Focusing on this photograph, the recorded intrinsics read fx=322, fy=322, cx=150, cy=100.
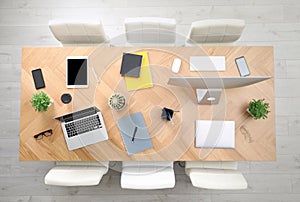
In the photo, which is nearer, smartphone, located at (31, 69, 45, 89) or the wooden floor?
smartphone, located at (31, 69, 45, 89)

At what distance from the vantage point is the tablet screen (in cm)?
225

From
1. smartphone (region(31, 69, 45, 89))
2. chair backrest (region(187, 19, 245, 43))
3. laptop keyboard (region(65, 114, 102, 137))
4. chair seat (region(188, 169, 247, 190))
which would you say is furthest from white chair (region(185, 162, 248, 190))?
smartphone (region(31, 69, 45, 89))

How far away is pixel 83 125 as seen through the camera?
2205 millimetres

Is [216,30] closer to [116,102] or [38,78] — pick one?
[116,102]

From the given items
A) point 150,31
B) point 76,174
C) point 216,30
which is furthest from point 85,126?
point 216,30

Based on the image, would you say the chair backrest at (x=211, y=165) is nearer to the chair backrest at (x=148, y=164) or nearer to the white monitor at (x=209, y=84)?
the chair backrest at (x=148, y=164)

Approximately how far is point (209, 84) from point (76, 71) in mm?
930

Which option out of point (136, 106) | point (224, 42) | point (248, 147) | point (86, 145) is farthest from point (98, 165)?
point (224, 42)

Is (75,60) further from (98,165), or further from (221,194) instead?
(221,194)

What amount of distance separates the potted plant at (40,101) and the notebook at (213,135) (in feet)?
3.38

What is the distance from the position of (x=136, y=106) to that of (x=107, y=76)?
0.97ft

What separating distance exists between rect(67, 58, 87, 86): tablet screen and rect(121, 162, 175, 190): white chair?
2.23 feet

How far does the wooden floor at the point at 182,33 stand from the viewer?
2.87 m

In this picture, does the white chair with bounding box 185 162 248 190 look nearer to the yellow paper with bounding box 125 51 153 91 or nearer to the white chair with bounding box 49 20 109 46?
the yellow paper with bounding box 125 51 153 91
